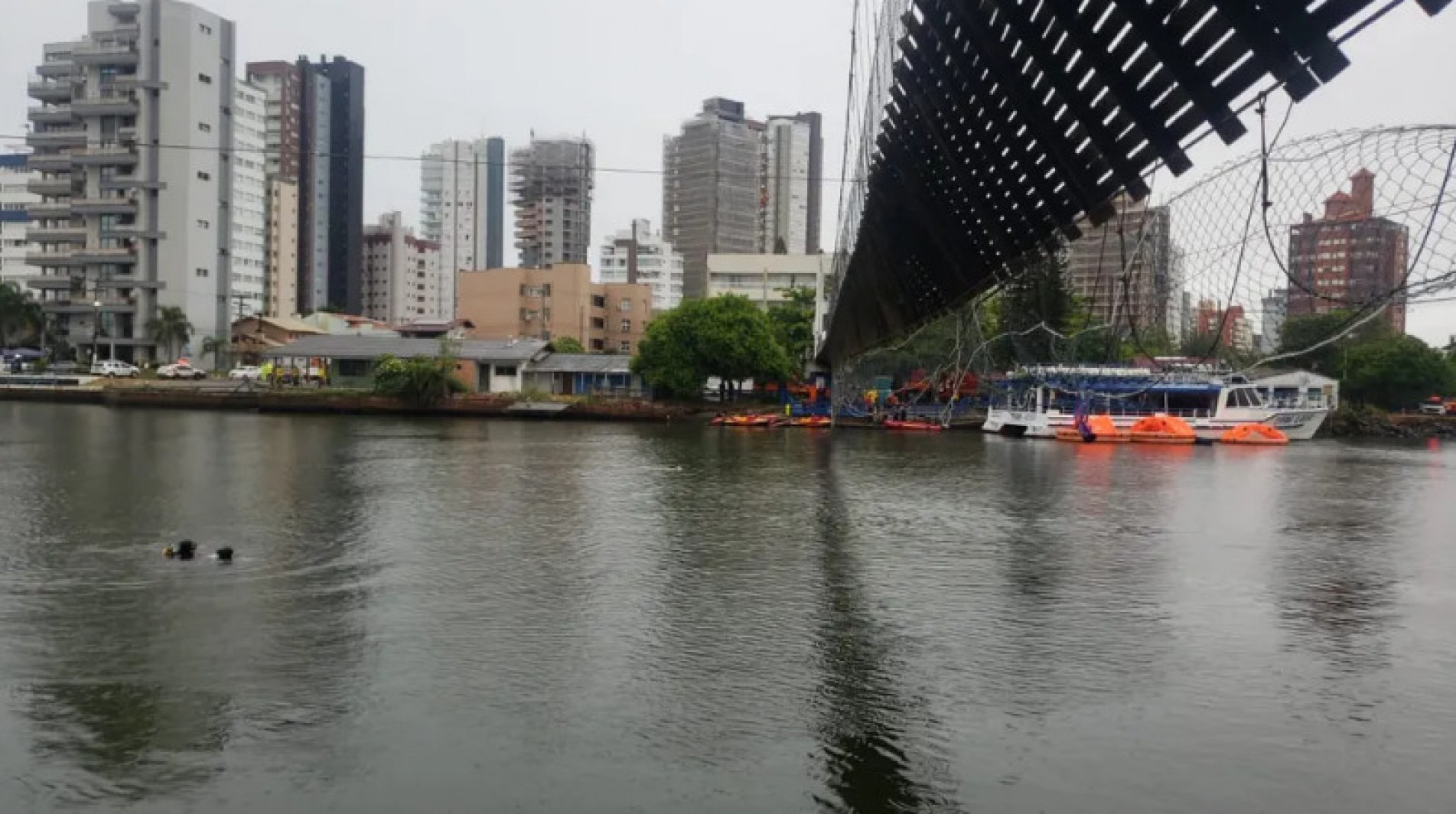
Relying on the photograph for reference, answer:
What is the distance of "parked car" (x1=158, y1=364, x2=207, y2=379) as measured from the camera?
1761 inches

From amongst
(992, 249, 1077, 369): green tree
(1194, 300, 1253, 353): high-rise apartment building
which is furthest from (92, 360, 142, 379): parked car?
(1194, 300, 1253, 353): high-rise apartment building

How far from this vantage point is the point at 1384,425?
41.0 meters

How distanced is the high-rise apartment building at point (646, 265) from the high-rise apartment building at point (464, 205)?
809 inches

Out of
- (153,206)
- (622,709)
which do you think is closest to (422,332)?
(153,206)

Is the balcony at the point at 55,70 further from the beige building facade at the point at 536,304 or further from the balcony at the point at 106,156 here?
the beige building facade at the point at 536,304

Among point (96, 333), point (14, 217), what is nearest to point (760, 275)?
point (96, 333)

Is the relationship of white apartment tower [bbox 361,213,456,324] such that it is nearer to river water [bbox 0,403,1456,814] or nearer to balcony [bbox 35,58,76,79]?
balcony [bbox 35,58,76,79]

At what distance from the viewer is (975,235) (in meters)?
6.15

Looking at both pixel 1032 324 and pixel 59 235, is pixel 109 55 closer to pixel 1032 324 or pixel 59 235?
pixel 59 235

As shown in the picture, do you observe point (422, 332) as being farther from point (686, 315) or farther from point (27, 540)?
point (27, 540)

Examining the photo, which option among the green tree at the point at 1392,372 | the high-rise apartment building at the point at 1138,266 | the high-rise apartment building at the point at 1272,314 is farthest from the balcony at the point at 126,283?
the green tree at the point at 1392,372

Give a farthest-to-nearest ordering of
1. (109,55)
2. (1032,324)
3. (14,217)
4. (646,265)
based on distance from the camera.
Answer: (646,265)
(14,217)
(109,55)
(1032,324)

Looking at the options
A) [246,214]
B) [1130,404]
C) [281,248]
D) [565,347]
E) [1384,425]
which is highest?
[246,214]

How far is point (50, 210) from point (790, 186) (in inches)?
2188
